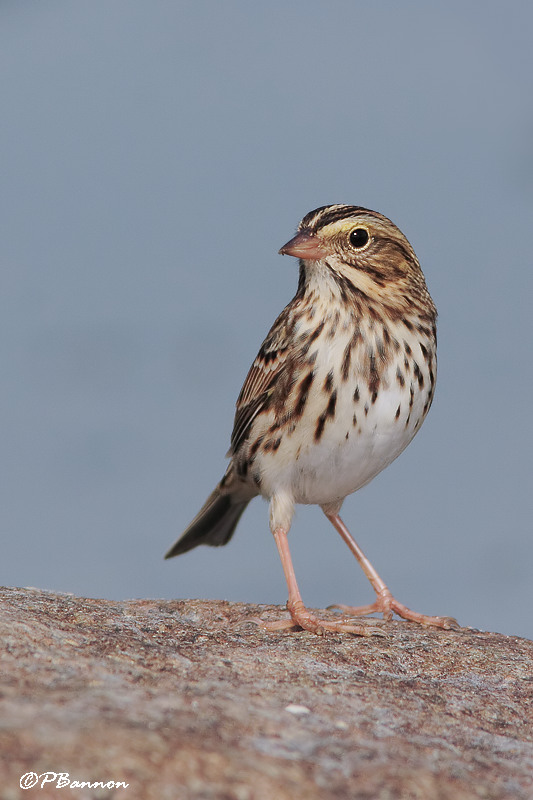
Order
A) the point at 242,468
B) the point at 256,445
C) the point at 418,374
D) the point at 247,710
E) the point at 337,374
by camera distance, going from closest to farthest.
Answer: the point at 247,710 → the point at 337,374 → the point at 418,374 → the point at 256,445 → the point at 242,468

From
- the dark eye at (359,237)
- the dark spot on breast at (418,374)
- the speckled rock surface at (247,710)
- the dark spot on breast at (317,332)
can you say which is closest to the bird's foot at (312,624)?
the speckled rock surface at (247,710)

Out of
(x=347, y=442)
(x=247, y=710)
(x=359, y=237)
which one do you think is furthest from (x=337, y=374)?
(x=247, y=710)

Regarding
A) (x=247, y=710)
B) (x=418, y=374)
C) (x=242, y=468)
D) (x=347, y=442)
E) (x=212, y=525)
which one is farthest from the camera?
(x=212, y=525)

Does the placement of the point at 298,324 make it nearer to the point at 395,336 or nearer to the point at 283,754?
the point at 395,336

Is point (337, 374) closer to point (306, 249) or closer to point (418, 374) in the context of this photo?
point (418, 374)

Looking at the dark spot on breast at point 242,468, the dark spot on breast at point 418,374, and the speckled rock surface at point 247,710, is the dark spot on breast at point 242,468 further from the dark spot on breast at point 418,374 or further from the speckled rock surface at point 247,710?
the dark spot on breast at point 418,374

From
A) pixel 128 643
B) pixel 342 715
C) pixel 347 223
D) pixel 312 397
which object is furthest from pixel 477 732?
A: pixel 347 223
